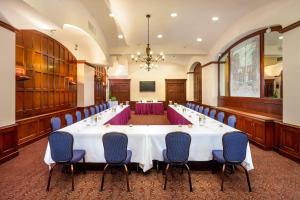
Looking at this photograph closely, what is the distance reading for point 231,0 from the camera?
534cm

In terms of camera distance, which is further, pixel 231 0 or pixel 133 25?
pixel 133 25

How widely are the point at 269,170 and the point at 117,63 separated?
12.9m

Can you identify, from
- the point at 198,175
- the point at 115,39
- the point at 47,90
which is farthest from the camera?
the point at 115,39

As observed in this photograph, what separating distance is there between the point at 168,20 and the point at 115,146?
543cm

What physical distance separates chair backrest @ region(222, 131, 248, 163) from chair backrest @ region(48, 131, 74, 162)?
2380 millimetres

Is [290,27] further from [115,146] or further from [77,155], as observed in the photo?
[77,155]

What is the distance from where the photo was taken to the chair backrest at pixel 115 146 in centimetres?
294

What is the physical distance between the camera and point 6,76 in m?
4.25

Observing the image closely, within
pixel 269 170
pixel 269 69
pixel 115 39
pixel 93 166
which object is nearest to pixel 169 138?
pixel 93 166

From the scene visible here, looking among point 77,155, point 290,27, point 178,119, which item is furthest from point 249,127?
point 77,155

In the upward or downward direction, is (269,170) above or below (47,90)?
below

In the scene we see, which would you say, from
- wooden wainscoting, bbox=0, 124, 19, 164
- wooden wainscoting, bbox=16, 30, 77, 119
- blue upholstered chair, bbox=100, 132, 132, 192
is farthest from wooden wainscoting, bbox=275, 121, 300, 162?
wooden wainscoting, bbox=16, 30, 77, 119

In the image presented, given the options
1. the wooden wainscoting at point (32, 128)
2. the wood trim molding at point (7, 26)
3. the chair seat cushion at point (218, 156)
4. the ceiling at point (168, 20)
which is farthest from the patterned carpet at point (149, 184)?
the ceiling at point (168, 20)

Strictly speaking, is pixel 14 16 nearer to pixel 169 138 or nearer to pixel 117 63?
pixel 169 138
